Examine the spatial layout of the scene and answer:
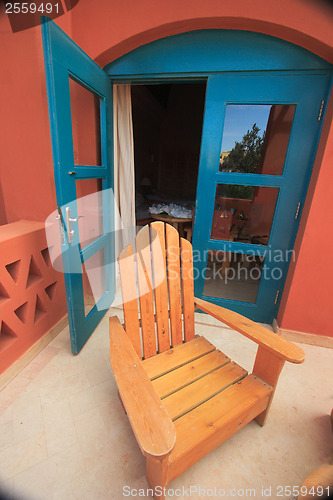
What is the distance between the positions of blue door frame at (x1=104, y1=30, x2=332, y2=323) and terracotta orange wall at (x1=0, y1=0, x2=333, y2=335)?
0.07m

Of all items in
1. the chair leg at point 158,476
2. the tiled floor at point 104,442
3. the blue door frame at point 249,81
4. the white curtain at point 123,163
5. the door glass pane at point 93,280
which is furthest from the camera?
the white curtain at point 123,163

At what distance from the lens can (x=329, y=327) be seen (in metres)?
2.06

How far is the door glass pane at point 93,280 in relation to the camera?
6.70ft

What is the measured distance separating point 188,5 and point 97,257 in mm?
2060

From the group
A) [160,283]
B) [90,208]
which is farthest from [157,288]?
[90,208]

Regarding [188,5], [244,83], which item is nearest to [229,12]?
[188,5]

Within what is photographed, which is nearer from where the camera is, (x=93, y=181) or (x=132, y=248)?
(x=132, y=248)

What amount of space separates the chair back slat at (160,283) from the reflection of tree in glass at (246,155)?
1071mm

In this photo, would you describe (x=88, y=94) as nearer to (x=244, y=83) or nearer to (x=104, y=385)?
(x=244, y=83)

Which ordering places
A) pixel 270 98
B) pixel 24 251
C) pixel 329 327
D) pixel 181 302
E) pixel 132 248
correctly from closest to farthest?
pixel 132 248 < pixel 181 302 < pixel 24 251 < pixel 270 98 < pixel 329 327

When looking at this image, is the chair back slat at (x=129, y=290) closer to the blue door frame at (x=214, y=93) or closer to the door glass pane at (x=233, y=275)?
the blue door frame at (x=214, y=93)

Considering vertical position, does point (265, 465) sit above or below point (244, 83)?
below

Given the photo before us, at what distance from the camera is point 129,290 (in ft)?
4.11

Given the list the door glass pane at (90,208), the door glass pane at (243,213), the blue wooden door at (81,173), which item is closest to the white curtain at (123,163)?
the blue wooden door at (81,173)
